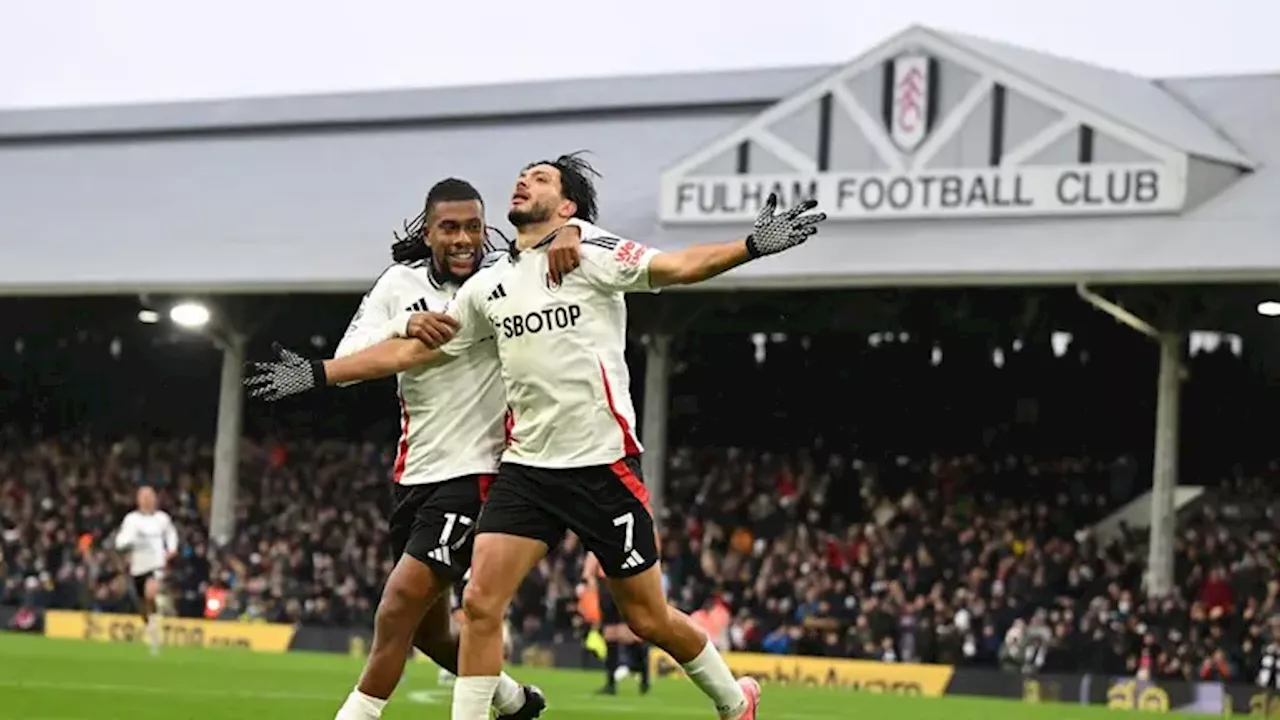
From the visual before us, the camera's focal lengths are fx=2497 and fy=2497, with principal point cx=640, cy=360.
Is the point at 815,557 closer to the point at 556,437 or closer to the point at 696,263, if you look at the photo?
the point at 556,437

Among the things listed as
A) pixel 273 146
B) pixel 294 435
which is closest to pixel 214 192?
pixel 273 146

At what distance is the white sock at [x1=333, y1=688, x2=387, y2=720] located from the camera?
1027 centimetres

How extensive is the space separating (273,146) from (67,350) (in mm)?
6878

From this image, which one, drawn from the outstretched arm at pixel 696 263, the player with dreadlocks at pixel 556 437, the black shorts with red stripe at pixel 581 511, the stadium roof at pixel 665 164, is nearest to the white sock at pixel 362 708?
the player with dreadlocks at pixel 556 437

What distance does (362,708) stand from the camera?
405 inches

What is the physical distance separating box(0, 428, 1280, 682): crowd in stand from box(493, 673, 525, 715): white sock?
52.9ft

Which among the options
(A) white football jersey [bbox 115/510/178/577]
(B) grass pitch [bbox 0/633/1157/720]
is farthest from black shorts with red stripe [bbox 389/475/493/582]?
(A) white football jersey [bbox 115/510/178/577]

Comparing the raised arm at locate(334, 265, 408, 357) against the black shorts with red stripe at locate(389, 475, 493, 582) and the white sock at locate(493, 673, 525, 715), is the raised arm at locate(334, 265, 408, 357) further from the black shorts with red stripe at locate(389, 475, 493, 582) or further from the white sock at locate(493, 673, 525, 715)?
the white sock at locate(493, 673, 525, 715)

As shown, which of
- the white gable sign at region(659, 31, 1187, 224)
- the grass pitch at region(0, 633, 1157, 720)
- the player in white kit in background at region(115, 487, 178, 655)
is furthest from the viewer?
the player in white kit in background at region(115, 487, 178, 655)

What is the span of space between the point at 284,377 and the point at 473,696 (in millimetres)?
1505

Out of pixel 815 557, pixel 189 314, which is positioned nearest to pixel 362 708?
pixel 815 557

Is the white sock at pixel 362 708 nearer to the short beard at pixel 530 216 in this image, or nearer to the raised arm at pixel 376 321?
the raised arm at pixel 376 321

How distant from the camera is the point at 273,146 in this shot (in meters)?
39.0

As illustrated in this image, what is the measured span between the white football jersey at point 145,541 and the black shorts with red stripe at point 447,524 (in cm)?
1919
